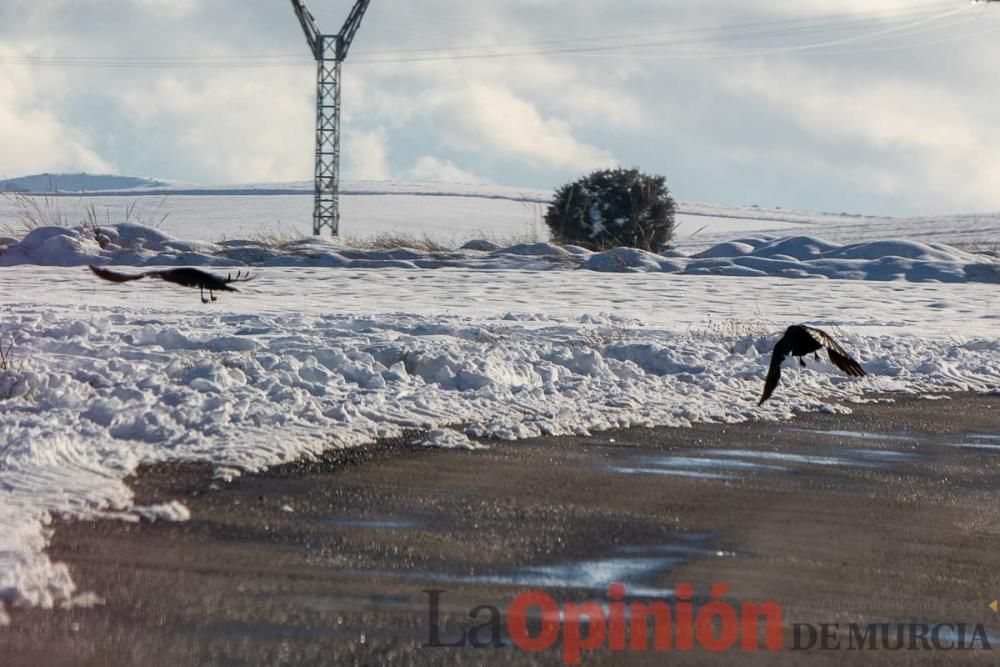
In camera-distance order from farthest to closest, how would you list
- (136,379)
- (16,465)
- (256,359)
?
(256,359)
(136,379)
(16,465)

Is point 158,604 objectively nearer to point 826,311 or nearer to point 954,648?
point 954,648

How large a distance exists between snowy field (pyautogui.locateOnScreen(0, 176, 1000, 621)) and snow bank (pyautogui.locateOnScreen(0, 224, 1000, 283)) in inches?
2.0

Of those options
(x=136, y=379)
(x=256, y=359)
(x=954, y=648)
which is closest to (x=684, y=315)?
(x=256, y=359)

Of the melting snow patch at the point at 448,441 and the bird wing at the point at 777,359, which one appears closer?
the bird wing at the point at 777,359

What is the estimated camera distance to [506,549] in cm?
378

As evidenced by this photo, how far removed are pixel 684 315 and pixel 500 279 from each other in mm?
4099

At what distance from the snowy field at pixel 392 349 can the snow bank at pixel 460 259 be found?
0.05 m

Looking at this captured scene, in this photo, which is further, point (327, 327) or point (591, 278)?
point (591, 278)

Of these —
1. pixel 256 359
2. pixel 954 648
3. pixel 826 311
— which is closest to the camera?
pixel 954 648

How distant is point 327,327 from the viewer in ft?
30.3

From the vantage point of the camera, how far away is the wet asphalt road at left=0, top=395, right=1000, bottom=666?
2908mm

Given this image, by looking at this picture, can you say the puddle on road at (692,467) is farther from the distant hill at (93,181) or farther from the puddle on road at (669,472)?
the distant hill at (93,181)

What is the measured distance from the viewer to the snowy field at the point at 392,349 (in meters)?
4.96

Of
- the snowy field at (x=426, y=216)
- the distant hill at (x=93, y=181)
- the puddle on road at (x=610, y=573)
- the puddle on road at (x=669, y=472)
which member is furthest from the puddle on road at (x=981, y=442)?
the distant hill at (x=93, y=181)
